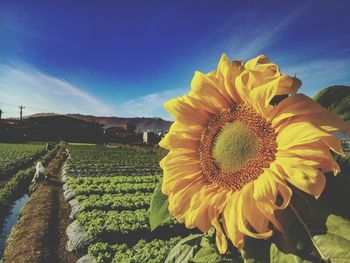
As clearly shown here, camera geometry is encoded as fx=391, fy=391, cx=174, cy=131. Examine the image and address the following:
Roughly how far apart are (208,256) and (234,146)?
33 cm

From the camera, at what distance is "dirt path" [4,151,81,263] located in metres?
8.44

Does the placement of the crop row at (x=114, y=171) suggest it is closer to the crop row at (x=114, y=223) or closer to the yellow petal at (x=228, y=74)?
the crop row at (x=114, y=223)

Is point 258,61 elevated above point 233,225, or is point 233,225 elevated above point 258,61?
point 258,61

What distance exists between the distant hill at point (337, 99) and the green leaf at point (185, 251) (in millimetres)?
583

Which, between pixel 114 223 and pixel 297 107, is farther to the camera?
pixel 114 223

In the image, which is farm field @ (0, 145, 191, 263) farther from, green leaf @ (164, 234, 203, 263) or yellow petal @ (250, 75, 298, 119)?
yellow petal @ (250, 75, 298, 119)

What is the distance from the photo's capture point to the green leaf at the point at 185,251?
3.83 ft

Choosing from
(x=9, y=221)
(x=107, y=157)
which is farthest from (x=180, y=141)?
(x=107, y=157)

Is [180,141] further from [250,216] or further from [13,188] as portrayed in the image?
[13,188]

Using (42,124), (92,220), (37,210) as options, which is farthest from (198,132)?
(42,124)

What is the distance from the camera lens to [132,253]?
7.73 meters

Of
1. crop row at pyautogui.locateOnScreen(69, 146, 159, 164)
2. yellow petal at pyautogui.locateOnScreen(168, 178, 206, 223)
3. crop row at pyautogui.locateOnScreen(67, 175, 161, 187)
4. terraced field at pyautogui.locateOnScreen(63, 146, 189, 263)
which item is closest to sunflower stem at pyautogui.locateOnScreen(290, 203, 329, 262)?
yellow petal at pyautogui.locateOnScreen(168, 178, 206, 223)

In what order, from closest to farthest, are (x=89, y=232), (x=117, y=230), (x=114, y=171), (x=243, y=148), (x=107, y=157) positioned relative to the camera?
1. (x=243, y=148)
2. (x=89, y=232)
3. (x=117, y=230)
4. (x=114, y=171)
5. (x=107, y=157)

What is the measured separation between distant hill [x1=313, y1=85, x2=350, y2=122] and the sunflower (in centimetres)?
8
